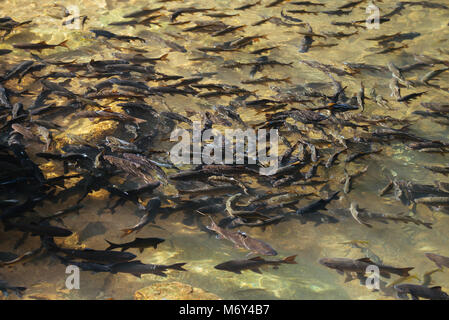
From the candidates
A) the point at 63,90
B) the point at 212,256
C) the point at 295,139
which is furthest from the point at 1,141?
the point at 295,139

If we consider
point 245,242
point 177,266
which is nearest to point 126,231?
point 177,266

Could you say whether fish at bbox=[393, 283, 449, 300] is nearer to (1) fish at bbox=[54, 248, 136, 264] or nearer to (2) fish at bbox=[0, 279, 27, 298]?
(1) fish at bbox=[54, 248, 136, 264]

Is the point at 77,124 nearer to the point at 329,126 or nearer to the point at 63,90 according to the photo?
the point at 63,90

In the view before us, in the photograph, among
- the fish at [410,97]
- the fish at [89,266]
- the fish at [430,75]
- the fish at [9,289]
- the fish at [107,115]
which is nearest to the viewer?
the fish at [9,289]

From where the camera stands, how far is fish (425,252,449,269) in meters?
3.59

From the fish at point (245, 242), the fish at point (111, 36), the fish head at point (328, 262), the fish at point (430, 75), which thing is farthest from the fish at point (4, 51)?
the fish at point (430, 75)

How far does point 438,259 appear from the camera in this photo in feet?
12.0

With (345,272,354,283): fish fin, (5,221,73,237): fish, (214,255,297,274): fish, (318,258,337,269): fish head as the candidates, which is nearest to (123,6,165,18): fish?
(5,221,73,237): fish

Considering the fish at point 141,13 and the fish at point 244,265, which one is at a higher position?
the fish at point 141,13

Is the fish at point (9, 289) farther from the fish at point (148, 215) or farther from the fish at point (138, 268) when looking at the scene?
the fish at point (148, 215)

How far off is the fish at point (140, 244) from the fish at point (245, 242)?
61 cm

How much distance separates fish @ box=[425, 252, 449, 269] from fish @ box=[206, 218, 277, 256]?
160 centimetres

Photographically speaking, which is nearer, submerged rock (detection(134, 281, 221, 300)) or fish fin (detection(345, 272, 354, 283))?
submerged rock (detection(134, 281, 221, 300))

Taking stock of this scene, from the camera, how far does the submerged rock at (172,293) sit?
295 centimetres
